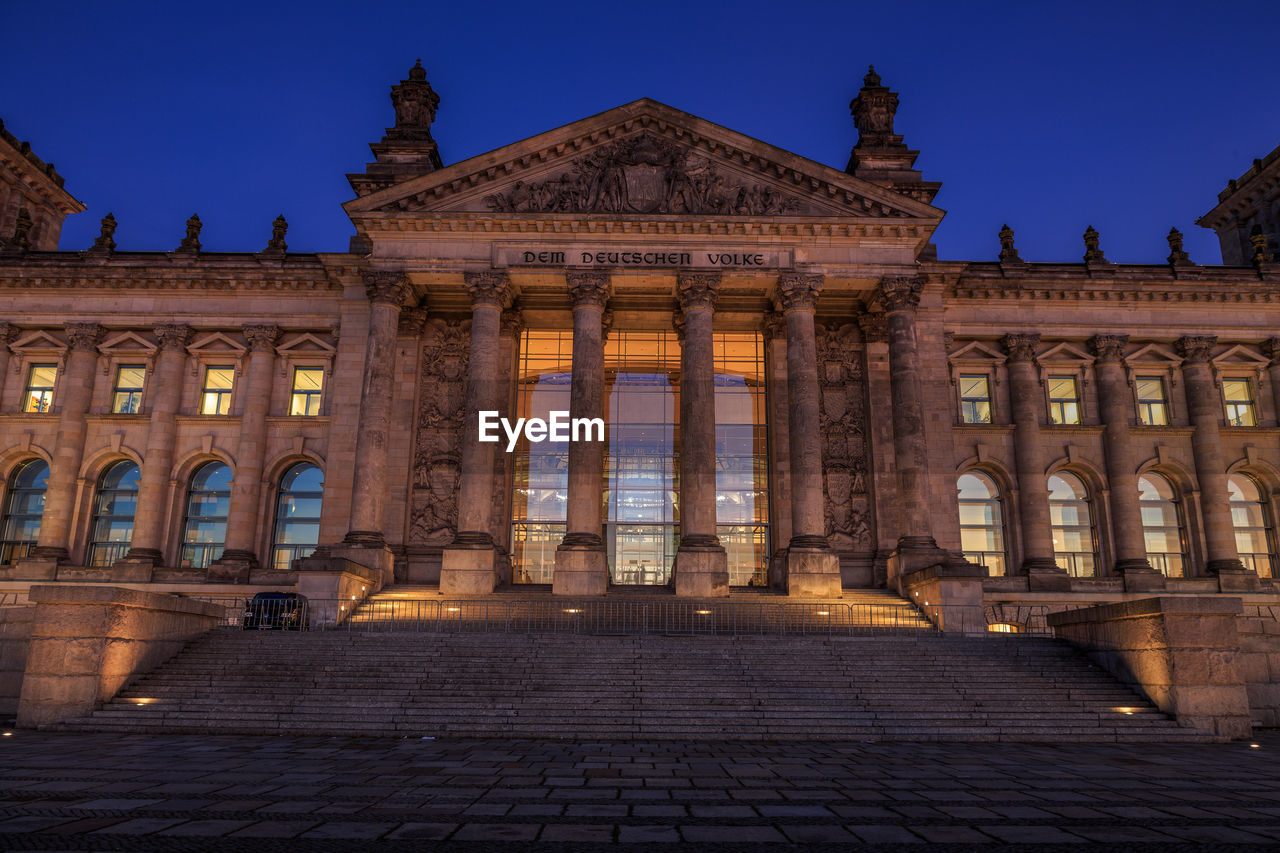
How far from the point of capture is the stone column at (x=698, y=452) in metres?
28.9

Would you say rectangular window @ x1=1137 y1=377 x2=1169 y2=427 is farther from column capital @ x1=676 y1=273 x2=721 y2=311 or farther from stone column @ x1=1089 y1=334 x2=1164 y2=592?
column capital @ x1=676 y1=273 x2=721 y2=311

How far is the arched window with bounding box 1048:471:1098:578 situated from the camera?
36094 mm

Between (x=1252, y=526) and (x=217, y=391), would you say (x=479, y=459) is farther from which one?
(x=1252, y=526)

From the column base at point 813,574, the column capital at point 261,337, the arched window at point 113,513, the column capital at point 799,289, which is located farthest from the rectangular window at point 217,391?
the column base at point 813,574

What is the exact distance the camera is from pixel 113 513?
36.6 metres

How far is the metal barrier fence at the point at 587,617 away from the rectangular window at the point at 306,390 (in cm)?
1119

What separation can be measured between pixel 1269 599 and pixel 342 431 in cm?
3667

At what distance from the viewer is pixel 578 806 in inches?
356

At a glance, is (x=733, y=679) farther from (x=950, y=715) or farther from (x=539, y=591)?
(x=539, y=591)

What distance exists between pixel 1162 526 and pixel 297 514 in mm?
36008

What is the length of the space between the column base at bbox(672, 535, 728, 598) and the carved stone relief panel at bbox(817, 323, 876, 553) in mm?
6758

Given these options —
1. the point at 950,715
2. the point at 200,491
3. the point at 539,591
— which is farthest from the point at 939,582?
the point at 200,491

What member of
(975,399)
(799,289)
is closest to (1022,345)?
(975,399)

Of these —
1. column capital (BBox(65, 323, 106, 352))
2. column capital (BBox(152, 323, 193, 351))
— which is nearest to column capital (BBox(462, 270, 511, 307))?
column capital (BBox(152, 323, 193, 351))
